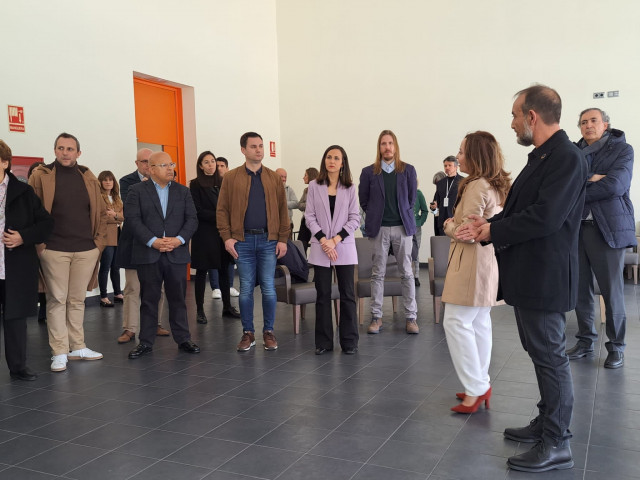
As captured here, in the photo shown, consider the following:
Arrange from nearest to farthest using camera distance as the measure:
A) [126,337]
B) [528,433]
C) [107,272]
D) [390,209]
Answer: [528,433] < [126,337] < [390,209] < [107,272]

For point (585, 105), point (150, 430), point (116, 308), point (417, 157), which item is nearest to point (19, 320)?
point (150, 430)

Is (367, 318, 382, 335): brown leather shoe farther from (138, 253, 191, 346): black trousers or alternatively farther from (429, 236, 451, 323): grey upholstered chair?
(138, 253, 191, 346): black trousers

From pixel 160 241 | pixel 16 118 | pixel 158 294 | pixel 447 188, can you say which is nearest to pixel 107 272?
pixel 16 118

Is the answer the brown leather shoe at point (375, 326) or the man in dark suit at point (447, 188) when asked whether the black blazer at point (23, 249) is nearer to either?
the brown leather shoe at point (375, 326)

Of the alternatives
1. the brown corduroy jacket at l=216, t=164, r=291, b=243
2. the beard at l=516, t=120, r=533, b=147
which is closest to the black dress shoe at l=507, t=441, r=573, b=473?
Result: the beard at l=516, t=120, r=533, b=147

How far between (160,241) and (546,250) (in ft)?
10.2

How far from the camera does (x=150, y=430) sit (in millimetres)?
3148

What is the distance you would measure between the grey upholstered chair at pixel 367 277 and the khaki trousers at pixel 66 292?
2518 millimetres

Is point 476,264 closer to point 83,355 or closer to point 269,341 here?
point 269,341

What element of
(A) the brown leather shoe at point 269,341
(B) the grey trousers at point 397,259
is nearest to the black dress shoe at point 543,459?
(A) the brown leather shoe at point 269,341

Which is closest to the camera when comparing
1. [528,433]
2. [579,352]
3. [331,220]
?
[528,433]

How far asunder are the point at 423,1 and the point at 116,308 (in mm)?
7223

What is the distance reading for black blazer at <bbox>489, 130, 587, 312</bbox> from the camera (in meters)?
2.40

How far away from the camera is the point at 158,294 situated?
4844 mm
